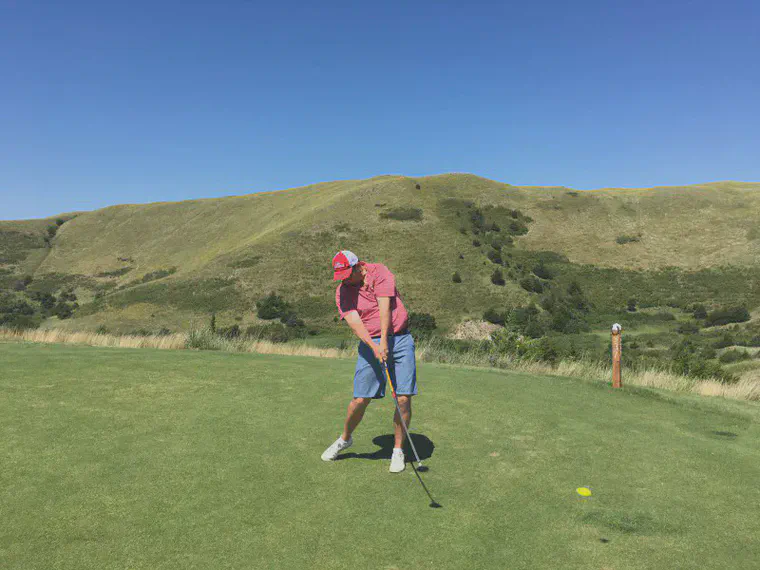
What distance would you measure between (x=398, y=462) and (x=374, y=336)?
1.28 m

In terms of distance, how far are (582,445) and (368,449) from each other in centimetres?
249

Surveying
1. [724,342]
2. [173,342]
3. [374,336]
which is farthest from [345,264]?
[724,342]

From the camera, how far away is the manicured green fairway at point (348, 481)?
4.01 meters

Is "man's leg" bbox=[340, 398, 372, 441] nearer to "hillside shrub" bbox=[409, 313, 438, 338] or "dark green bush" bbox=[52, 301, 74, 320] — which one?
"hillside shrub" bbox=[409, 313, 438, 338]

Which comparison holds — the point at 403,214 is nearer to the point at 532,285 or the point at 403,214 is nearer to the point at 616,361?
the point at 532,285

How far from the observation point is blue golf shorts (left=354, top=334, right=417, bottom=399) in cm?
580

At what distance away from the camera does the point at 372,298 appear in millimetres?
5852

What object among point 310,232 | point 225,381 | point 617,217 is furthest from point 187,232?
point 225,381

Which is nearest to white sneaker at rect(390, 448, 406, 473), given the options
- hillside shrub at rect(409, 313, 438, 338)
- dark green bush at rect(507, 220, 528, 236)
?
hillside shrub at rect(409, 313, 438, 338)

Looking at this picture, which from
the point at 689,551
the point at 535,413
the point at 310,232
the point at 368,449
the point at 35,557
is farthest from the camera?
the point at 310,232

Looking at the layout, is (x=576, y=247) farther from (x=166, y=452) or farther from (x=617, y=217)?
(x=166, y=452)

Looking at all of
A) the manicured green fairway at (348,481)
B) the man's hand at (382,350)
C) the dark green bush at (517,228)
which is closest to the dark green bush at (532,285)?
the dark green bush at (517,228)

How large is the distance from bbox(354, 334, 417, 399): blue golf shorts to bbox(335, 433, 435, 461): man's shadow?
712 millimetres

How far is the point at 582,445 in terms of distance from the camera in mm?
6562
